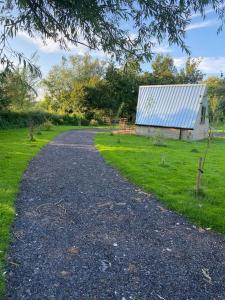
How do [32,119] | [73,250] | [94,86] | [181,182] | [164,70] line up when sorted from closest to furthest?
[73,250], [181,182], [32,119], [94,86], [164,70]

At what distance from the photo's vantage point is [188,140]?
70.2 ft

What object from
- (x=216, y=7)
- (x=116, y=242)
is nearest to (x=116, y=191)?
(x=116, y=242)

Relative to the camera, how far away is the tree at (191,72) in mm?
51522

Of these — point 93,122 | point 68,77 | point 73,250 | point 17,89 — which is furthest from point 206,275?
point 68,77

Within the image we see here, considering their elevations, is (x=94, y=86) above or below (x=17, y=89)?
above

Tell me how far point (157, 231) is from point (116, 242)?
2.79 feet

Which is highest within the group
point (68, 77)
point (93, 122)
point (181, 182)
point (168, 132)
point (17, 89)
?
point (68, 77)

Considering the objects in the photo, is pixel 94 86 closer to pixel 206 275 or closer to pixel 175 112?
pixel 175 112

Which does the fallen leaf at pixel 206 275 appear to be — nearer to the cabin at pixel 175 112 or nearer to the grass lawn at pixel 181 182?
the grass lawn at pixel 181 182

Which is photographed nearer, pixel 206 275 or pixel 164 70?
→ pixel 206 275

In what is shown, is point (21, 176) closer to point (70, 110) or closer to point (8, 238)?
point (8, 238)

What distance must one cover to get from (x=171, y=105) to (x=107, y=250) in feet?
65.5

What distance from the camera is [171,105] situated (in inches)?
902

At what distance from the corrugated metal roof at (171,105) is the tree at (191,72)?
94.7ft
